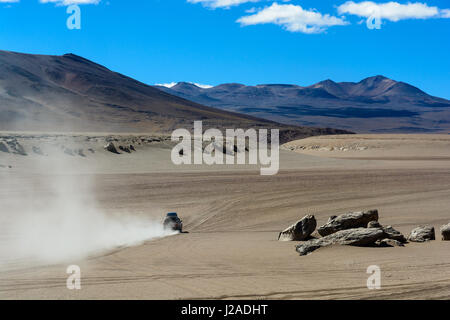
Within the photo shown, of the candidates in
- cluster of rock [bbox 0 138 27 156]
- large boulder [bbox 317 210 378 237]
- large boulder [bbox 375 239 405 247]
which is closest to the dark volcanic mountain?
cluster of rock [bbox 0 138 27 156]

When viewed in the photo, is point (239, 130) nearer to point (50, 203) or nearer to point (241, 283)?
point (50, 203)

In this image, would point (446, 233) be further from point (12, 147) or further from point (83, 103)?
point (83, 103)

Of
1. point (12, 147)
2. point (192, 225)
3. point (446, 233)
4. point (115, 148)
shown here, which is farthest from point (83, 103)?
point (446, 233)

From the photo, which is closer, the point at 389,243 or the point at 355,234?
the point at 355,234

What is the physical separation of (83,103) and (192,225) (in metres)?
103

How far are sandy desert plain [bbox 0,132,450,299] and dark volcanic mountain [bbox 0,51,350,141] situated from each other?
54.7 m

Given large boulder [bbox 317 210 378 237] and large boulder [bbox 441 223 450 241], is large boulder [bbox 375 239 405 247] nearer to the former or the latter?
large boulder [bbox 441 223 450 241]

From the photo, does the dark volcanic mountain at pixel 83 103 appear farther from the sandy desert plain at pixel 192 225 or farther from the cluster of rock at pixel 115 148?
the sandy desert plain at pixel 192 225

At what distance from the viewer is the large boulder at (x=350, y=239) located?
33.7 ft

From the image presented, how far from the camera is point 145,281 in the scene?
328 inches

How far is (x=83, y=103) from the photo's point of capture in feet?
372

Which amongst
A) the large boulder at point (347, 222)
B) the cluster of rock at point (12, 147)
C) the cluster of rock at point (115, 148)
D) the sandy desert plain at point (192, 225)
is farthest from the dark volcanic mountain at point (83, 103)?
the large boulder at point (347, 222)

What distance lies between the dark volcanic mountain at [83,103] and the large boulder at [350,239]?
72299mm

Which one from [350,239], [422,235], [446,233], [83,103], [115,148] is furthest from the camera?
[83,103]
